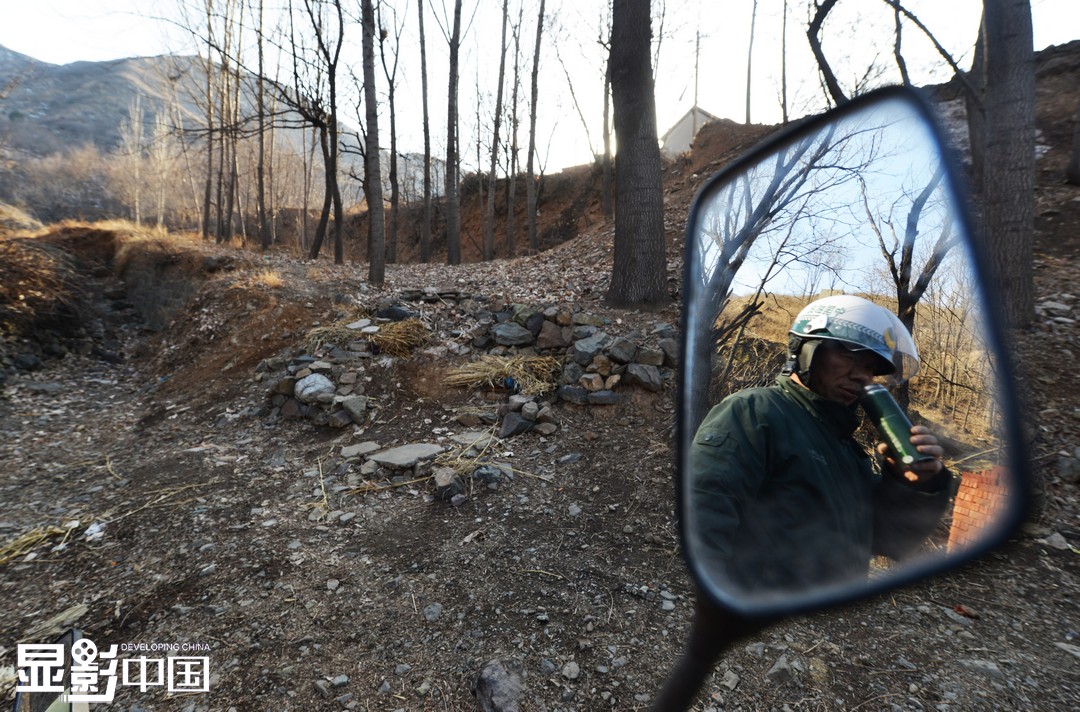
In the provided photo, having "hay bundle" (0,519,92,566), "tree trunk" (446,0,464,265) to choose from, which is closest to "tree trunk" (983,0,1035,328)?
"hay bundle" (0,519,92,566)

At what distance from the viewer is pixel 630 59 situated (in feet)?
21.4

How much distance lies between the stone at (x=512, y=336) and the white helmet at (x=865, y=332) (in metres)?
5.49

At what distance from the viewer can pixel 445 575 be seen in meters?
3.02

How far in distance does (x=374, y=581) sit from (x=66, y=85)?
100022mm

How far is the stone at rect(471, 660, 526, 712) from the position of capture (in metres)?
2.18

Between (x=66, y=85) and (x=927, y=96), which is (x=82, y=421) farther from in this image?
(x=66, y=85)

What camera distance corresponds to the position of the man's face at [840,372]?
67 cm

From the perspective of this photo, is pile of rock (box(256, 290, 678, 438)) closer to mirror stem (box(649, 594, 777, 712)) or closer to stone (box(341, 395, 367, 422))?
stone (box(341, 395, 367, 422))

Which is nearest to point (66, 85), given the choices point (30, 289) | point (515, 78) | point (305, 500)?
point (515, 78)

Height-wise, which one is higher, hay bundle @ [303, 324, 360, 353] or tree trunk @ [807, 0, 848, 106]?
tree trunk @ [807, 0, 848, 106]

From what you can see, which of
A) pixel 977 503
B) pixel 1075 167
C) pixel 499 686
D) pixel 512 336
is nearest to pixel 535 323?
pixel 512 336

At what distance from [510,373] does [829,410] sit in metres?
4.91

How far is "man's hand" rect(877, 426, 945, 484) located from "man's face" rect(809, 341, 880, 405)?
75 millimetres

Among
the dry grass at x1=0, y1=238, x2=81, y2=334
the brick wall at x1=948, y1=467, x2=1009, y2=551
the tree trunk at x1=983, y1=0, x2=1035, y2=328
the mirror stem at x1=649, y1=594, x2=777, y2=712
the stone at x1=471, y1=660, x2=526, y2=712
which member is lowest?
the stone at x1=471, y1=660, x2=526, y2=712
